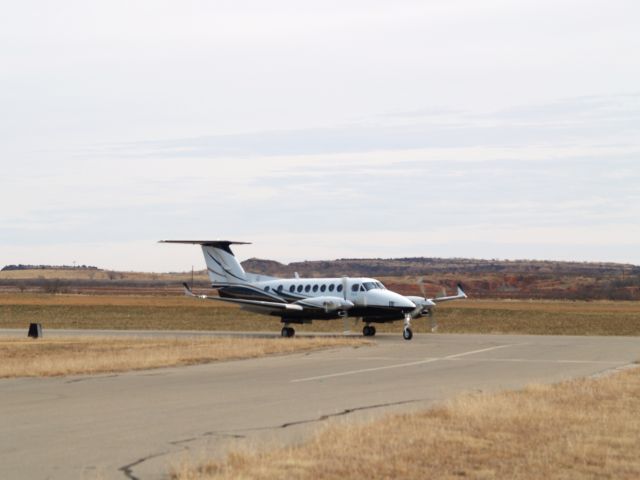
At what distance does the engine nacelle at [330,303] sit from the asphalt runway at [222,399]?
350 inches

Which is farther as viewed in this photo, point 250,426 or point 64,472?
point 250,426

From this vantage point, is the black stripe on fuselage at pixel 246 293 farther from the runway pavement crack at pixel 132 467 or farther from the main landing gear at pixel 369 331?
the runway pavement crack at pixel 132 467

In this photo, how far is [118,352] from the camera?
31.8m

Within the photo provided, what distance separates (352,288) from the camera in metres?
43.5

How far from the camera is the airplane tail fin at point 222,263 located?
46.9 metres

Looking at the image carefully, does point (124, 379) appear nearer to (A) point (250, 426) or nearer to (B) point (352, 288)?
(A) point (250, 426)

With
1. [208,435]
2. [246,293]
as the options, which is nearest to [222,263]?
[246,293]

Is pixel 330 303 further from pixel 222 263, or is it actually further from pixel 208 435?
pixel 208 435

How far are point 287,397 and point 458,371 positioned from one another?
7898mm

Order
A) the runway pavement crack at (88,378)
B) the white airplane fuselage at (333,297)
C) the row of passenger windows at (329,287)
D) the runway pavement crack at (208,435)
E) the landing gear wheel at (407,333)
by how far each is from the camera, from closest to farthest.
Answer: the runway pavement crack at (208,435) → the runway pavement crack at (88,378) → the landing gear wheel at (407,333) → the white airplane fuselage at (333,297) → the row of passenger windows at (329,287)

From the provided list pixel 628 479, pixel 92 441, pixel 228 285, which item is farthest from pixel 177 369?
pixel 228 285

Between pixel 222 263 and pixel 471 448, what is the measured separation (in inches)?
1398

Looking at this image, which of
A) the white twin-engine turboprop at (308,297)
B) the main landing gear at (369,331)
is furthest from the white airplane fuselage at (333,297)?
the main landing gear at (369,331)

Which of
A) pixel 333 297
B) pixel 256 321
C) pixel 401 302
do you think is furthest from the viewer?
pixel 256 321
